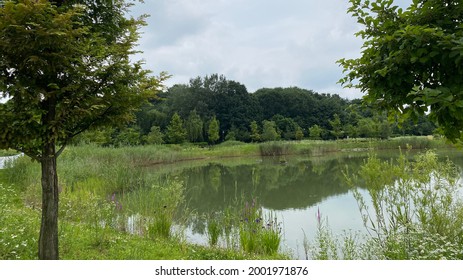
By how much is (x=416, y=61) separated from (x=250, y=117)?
5230 centimetres

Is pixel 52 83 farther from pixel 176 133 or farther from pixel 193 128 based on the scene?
pixel 193 128

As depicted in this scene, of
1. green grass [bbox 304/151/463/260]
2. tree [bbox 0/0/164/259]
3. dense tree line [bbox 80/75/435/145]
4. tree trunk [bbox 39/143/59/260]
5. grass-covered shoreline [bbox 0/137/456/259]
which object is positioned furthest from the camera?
dense tree line [bbox 80/75/435/145]

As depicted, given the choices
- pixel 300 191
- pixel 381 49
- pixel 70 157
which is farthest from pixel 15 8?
pixel 70 157

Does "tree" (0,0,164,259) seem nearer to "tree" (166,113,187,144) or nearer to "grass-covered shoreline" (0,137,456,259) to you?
"grass-covered shoreline" (0,137,456,259)

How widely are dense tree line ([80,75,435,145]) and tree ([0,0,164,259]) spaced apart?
36.6 metres

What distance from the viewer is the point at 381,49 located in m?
2.64

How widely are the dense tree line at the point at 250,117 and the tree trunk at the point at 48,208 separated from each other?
36.6m

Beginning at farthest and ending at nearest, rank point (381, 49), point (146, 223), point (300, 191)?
point (300, 191) → point (146, 223) → point (381, 49)

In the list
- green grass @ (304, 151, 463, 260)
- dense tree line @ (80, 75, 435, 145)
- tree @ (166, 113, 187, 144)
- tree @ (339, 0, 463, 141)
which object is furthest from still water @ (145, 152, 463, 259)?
dense tree line @ (80, 75, 435, 145)

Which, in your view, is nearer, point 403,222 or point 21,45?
point 21,45

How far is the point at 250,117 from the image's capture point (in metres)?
54.6

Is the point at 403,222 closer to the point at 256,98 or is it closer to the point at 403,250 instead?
the point at 403,250

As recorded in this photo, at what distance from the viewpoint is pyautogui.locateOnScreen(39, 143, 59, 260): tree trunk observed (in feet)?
11.5

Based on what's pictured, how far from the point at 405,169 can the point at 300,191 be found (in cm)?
669
